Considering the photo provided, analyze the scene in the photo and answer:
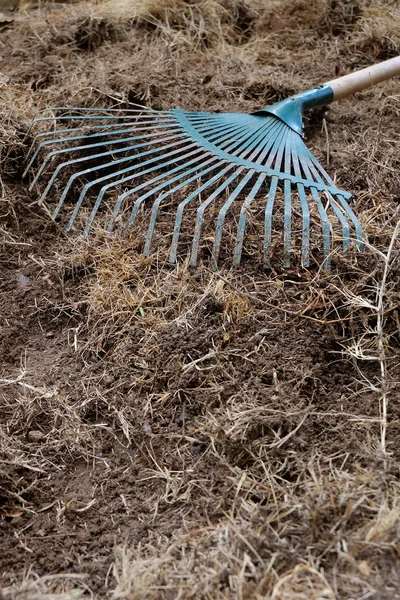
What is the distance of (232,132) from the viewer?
9.08ft

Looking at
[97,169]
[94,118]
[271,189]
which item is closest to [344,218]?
[271,189]

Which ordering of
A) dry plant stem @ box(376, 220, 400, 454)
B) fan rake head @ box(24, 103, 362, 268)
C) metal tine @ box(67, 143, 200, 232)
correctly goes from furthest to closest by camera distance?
metal tine @ box(67, 143, 200, 232) → fan rake head @ box(24, 103, 362, 268) → dry plant stem @ box(376, 220, 400, 454)

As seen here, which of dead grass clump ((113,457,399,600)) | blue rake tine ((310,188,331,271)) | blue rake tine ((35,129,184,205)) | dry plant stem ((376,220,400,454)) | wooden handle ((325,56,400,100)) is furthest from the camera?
wooden handle ((325,56,400,100))

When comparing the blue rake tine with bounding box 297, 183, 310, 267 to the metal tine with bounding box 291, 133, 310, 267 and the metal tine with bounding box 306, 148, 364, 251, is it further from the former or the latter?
the metal tine with bounding box 306, 148, 364, 251

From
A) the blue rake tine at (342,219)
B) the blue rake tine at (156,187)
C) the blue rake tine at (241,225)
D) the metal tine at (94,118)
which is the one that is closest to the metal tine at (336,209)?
the blue rake tine at (342,219)

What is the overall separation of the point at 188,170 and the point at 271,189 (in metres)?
0.34

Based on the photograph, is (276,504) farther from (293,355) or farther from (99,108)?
(99,108)

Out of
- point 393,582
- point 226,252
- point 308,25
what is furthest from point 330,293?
point 308,25

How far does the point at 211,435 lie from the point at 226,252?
71 centimetres

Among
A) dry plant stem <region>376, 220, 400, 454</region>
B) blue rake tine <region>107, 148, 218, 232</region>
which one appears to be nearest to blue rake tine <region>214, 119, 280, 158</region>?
blue rake tine <region>107, 148, 218, 232</region>

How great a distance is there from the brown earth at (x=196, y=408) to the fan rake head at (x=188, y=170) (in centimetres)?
9

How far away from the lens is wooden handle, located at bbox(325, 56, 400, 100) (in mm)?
2873

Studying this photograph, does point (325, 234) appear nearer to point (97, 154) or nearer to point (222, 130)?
point (222, 130)

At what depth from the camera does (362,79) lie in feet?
9.49
